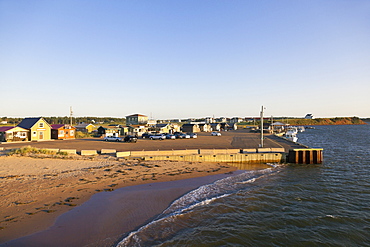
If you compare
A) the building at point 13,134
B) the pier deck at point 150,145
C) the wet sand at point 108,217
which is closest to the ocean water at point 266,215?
the wet sand at point 108,217

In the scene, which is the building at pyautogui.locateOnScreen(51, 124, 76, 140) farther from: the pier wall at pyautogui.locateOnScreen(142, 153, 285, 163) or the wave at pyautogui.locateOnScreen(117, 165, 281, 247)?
the wave at pyautogui.locateOnScreen(117, 165, 281, 247)

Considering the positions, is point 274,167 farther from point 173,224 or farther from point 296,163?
point 173,224

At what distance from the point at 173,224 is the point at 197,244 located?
2226 mm

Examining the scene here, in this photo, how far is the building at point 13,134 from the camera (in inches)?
1828

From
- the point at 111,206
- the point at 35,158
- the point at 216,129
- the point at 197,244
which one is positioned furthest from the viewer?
the point at 216,129

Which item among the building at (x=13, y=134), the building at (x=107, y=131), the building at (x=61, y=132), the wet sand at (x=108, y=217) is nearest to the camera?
the wet sand at (x=108, y=217)

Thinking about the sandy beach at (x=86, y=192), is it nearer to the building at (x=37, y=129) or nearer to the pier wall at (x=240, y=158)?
the pier wall at (x=240, y=158)

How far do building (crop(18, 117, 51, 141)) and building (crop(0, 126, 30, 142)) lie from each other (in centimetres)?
92

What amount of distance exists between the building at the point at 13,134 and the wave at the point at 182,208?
46415mm

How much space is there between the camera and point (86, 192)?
56.1ft

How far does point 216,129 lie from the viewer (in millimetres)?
104750

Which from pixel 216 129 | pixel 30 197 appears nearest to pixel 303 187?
pixel 30 197

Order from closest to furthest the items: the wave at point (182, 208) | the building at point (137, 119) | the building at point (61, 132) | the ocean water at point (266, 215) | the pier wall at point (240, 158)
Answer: the wave at point (182, 208), the ocean water at point (266, 215), the pier wall at point (240, 158), the building at point (61, 132), the building at point (137, 119)

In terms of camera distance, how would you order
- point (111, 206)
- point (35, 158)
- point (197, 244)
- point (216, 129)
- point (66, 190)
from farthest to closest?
1. point (216, 129)
2. point (35, 158)
3. point (66, 190)
4. point (111, 206)
5. point (197, 244)
